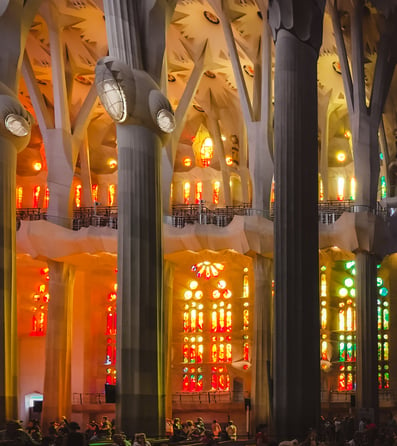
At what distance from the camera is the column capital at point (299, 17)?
18.7 metres

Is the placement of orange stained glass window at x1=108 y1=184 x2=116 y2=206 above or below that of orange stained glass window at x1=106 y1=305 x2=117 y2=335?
above

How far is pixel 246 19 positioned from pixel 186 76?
16.3 ft

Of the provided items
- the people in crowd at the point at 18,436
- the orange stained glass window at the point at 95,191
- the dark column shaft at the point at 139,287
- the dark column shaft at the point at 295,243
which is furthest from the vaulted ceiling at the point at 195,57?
the people in crowd at the point at 18,436

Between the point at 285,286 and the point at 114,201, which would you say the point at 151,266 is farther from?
the point at 114,201

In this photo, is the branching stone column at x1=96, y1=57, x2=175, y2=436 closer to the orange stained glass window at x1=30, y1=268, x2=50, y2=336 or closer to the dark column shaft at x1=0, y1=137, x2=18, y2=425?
the dark column shaft at x1=0, y1=137, x2=18, y2=425

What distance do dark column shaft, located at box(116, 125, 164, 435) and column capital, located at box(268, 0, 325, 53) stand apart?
3.17 metres

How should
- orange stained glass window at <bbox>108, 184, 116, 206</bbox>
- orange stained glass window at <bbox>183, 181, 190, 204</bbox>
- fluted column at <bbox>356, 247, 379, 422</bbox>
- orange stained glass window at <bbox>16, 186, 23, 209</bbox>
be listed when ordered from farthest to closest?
1. orange stained glass window at <bbox>108, 184, 116, 206</bbox>
2. orange stained glass window at <bbox>183, 181, 190, 204</bbox>
3. orange stained glass window at <bbox>16, 186, 23, 209</bbox>
4. fluted column at <bbox>356, 247, 379, 422</bbox>

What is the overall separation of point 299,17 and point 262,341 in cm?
1612

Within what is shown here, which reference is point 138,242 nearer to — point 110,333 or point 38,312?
point 110,333

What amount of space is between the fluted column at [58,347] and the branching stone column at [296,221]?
56.7ft

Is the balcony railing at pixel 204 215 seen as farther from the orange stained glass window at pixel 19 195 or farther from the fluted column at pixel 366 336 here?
the orange stained glass window at pixel 19 195

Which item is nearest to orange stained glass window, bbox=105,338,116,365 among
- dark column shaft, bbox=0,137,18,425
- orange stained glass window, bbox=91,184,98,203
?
A: orange stained glass window, bbox=91,184,98,203

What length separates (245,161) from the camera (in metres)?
40.3

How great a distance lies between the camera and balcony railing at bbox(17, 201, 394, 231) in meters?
34.2
